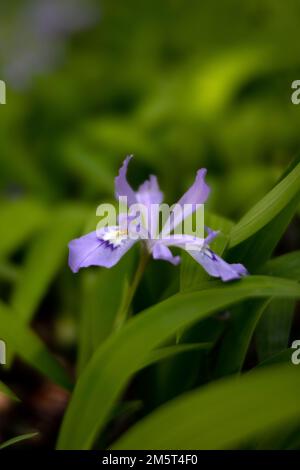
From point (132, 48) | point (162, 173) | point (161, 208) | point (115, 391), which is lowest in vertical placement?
point (115, 391)

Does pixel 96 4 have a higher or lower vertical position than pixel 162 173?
higher

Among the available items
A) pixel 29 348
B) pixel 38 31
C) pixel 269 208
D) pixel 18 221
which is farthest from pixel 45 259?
pixel 38 31

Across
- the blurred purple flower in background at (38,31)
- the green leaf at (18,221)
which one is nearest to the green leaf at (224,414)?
the green leaf at (18,221)

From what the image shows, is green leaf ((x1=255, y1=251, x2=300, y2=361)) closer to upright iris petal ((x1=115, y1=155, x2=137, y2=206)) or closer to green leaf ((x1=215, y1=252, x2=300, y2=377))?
green leaf ((x1=215, y1=252, x2=300, y2=377))

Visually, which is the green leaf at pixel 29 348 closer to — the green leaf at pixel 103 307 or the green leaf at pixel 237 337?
the green leaf at pixel 103 307

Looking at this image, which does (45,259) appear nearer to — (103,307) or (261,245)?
(103,307)

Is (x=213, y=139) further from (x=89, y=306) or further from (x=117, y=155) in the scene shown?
(x=89, y=306)

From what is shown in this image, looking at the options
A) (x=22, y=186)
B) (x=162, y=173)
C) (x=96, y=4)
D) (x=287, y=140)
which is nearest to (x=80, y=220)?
(x=162, y=173)
